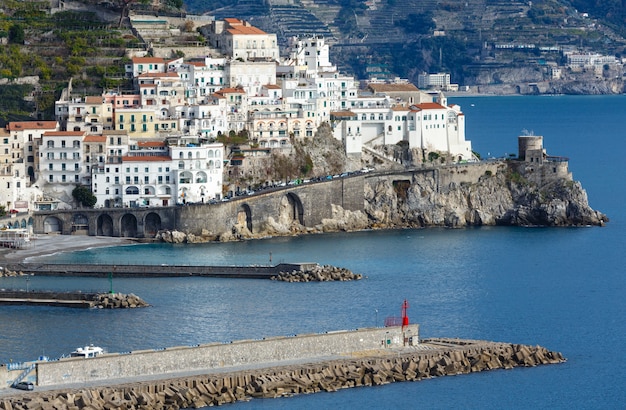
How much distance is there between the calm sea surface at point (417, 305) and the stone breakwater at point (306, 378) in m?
0.54

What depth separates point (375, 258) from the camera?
99188 millimetres

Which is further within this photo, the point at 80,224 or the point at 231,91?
the point at 231,91

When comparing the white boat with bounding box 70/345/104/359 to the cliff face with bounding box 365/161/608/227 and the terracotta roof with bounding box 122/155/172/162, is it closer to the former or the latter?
the terracotta roof with bounding box 122/155/172/162

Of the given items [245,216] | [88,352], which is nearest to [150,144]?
[245,216]

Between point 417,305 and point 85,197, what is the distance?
27867mm

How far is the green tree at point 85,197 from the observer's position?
350 feet

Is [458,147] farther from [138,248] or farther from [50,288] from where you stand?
[50,288]

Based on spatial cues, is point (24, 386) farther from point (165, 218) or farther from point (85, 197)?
point (85, 197)

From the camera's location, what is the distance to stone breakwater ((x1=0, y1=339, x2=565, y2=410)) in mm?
61781

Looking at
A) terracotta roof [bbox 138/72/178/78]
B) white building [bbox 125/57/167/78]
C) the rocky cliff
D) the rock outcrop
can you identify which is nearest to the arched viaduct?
the rocky cliff

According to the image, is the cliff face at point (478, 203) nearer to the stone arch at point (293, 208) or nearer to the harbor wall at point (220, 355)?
the stone arch at point (293, 208)

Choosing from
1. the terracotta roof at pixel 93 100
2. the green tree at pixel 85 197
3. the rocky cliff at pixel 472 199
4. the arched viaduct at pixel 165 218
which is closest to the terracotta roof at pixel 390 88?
the rocky cliff at pixel 472 199

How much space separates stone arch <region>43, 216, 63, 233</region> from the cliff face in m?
17.2

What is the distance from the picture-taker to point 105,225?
106375 mm
